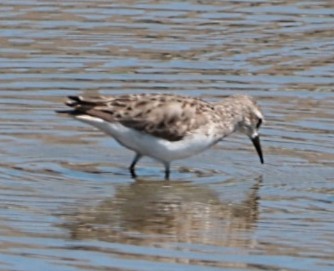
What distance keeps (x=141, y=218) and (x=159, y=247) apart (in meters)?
1.10

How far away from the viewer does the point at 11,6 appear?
1950 centimetres

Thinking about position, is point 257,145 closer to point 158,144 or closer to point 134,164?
point 158,144

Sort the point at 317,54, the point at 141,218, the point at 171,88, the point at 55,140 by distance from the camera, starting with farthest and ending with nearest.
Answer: the point at 317,54 → the point at 171,88 → the point at 55,140 → the point at 141,218

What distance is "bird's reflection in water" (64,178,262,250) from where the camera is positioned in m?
11.3

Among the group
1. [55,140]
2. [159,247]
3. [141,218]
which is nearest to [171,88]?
[55,140]

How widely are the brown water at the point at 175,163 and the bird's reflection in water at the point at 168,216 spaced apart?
2 cm

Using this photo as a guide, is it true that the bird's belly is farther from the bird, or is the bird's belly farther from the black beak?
the black beak

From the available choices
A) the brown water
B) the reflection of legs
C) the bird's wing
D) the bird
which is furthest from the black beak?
the reflection of legs

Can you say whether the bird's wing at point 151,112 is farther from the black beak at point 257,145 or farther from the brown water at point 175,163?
the black beak at point 257,145

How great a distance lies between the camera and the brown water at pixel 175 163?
35.9 ft

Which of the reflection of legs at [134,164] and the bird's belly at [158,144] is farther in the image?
the reflection of legs at [134,164]

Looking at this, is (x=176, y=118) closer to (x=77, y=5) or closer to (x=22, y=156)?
(x=22, y=156)

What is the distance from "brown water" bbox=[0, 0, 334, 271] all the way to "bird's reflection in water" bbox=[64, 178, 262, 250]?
2 cm

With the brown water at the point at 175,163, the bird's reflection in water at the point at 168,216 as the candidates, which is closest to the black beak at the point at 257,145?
the brown water at the point at 175,163
